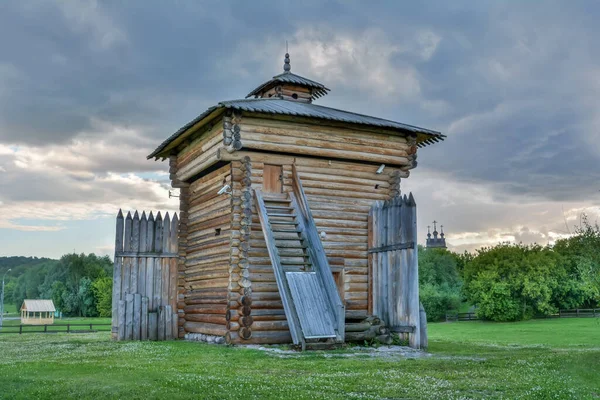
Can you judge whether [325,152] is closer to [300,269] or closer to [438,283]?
[300,269]

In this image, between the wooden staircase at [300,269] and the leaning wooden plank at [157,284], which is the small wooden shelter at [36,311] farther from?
the wooden staircase at [300,269]

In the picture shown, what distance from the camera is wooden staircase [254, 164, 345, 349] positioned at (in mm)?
18844

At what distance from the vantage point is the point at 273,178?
22797 millimetres

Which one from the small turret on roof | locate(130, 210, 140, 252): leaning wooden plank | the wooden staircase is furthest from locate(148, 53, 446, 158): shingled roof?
locate(130, 210, 140, 252): leaning wooden plank

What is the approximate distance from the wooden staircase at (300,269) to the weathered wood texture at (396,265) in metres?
2.67

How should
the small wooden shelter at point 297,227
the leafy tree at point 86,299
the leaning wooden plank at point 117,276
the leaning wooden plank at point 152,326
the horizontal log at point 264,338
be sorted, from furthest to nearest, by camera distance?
the leafy tree at point 86,299
the leaning wooden plank at point 117,276
the leaning wooden plank at point 152,326
the horizontal log at point 264,338
the small wooden shelter at point 297,227

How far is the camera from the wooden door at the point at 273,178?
2270cm

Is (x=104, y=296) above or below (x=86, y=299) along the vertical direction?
above

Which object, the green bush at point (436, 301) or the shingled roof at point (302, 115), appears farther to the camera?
the green bush at point (436, 301)

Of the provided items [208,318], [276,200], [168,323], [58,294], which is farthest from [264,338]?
[58,294]

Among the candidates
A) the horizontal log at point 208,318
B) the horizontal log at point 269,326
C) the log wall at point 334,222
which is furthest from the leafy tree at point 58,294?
the horizontal log at point 269,326

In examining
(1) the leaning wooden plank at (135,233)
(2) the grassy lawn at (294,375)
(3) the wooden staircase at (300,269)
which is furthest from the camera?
(1) the leaning wooden plank at (135,233)

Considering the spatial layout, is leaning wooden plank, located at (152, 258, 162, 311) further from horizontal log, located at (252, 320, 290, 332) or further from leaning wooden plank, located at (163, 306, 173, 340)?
horizontal log, located at (252, 320, 290, 332)

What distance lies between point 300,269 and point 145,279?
8.67m
